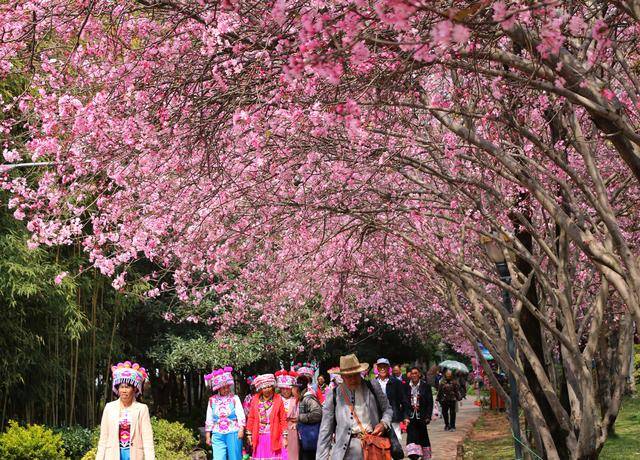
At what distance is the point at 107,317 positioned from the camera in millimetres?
20172

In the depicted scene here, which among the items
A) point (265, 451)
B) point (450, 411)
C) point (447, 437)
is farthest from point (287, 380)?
point (450, 411)

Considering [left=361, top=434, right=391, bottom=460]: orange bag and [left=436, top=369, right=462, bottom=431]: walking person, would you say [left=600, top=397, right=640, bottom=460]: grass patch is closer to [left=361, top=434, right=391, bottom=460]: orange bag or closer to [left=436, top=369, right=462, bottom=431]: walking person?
[left=436, top=369, right=462, bottom=431]: walking person

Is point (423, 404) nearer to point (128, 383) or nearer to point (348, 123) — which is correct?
point (128, 383)

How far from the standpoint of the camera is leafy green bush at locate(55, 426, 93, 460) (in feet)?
51.9

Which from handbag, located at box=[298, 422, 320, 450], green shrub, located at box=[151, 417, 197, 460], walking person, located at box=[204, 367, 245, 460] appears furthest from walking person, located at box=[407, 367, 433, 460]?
walking person, located at box=[204, 367, 245, 460]

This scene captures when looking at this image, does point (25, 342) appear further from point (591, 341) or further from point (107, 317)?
point (591, 341)

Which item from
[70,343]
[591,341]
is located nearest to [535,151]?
[591,341]

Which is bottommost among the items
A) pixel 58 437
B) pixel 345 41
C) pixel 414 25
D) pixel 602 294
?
pixel 58 437

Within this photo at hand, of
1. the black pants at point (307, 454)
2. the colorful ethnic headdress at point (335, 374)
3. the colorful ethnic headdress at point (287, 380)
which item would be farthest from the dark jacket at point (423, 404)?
the black pants at point (307, 454)

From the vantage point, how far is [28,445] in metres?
13.4

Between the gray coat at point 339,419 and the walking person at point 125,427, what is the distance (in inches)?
67.2

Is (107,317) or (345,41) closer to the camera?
(345,41)

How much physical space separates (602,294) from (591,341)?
1.89 feet

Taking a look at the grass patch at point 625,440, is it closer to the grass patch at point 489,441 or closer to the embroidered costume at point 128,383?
the grass patch at point 489,441
